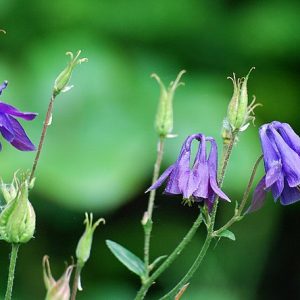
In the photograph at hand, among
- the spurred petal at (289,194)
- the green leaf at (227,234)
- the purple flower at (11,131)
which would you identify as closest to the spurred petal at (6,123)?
the purple flower at (11,131)

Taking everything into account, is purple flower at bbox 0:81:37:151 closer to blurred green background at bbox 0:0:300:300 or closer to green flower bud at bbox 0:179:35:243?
green flower bud at bbox 0:179:35:243

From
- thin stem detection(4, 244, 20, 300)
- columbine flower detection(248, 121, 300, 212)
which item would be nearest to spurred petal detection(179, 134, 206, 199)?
columbine flower detection(248, 121, 300, 212)

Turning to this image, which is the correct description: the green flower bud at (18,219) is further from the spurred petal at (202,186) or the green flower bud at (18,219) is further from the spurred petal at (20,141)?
the spurred petal at (202,186)

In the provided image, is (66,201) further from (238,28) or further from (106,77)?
(238,28)

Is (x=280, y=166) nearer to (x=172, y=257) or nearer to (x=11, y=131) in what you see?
(x=172, y=257)

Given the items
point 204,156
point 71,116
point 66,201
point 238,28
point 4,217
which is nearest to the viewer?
point 4,217

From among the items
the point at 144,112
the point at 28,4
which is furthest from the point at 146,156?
the point at 28,4
